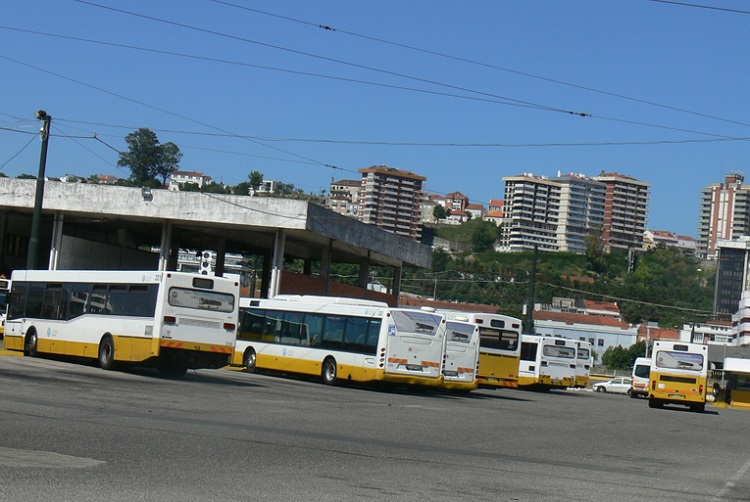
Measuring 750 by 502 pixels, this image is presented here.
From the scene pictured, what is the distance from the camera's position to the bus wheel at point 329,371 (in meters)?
30.4

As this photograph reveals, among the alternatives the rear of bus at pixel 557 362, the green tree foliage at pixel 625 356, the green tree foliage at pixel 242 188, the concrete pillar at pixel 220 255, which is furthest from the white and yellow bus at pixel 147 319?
the green tree foliage at pixel 242 188

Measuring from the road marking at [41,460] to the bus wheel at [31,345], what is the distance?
66.5 feet

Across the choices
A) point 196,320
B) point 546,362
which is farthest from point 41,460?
point 546,362

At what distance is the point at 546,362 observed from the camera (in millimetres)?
47000

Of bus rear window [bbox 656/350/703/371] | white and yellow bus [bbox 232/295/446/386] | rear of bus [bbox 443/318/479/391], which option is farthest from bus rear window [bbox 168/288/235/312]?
bus rear window [bbox 656/350/703/371]

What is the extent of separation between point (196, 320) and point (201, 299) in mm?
553

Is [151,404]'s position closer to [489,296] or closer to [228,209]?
[228,209]

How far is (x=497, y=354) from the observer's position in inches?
1531

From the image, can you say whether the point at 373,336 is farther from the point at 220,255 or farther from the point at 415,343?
the point at 220,255

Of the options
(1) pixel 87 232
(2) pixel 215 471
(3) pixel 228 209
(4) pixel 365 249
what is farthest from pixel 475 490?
(1) pixel 87 232

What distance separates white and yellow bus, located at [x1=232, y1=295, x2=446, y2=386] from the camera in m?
28.9

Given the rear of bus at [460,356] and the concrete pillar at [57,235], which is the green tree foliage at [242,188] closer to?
the concrete pillar at [57,235]

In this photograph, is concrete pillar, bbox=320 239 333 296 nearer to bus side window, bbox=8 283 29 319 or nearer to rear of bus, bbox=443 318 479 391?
rear of bus, bbox=443 318 479 391

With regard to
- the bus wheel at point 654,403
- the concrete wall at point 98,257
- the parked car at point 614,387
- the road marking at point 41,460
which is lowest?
the parked car at point 614,387
